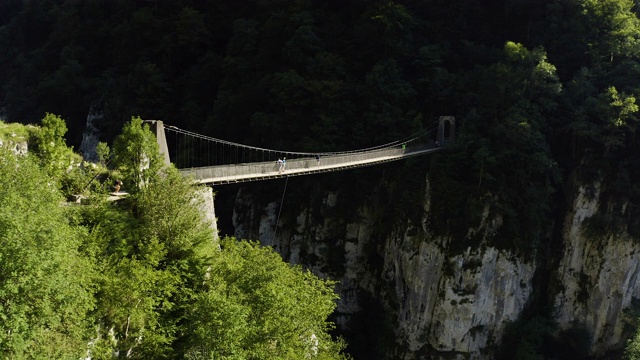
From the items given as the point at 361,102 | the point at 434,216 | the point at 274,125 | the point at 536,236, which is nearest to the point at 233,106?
the point at 274,125

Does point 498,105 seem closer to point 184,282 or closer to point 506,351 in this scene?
point 506,351

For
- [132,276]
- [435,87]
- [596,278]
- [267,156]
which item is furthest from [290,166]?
[596,278]

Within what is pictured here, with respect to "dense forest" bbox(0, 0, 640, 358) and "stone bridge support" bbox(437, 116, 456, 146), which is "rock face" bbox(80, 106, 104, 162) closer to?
"dense forest" bbox(0, 0, 640, 358)

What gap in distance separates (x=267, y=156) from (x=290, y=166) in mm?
7607

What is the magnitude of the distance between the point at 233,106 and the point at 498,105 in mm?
14249

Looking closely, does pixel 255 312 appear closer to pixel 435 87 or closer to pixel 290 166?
pixel 290 166

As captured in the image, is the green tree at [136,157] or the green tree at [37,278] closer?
the green tree at [37,278]

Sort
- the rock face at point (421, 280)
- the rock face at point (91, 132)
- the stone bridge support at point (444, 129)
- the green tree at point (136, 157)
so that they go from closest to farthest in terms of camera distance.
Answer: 1. the green tree at point (136, 157)
2. the rock face at point (421, 280)
3. the stone bridge support at point (444, 129)
4. the rock face at point (91, 132)

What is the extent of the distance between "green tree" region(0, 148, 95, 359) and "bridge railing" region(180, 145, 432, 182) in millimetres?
5439

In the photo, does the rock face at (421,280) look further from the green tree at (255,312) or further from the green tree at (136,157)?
the green tree at (136,157)

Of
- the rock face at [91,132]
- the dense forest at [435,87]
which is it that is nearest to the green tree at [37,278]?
the dense forest at [435,87]

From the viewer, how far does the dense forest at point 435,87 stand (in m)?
25.9

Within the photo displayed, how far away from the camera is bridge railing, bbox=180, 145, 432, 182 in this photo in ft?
59.9

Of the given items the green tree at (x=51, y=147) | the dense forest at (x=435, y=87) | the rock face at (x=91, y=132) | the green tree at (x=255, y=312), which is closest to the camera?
the green tree at (x=255, y=312)
